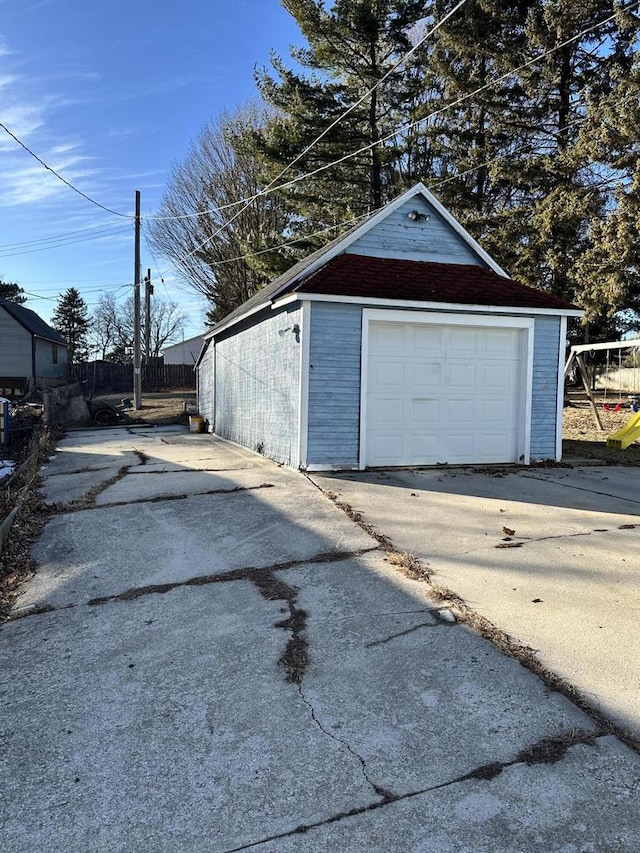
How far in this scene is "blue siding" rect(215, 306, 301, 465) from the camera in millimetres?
8781

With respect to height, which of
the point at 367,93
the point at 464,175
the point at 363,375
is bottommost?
the point at 363,375

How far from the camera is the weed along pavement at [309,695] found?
1.94 metres

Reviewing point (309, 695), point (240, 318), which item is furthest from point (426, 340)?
point (309, 695)

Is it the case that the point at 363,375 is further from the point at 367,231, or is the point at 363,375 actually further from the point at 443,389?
the point at 367,231

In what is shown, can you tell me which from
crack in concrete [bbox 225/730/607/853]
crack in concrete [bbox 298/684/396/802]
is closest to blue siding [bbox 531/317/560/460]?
crack in concrete [bbox 225/730/607/853]

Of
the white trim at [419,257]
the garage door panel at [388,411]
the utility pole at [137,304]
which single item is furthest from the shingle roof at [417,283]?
the utility pole at [137,304]

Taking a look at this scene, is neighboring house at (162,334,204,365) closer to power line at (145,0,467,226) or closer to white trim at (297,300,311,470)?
power line at (145,0,467,226)

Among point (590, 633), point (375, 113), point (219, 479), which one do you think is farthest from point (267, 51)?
point (590, 633)

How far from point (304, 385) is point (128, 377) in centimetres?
2887

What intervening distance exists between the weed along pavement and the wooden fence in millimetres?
30034

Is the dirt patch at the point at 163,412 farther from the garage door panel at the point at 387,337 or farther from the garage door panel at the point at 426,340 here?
the garage door panel at the point at 426,340

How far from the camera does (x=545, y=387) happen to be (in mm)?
9430

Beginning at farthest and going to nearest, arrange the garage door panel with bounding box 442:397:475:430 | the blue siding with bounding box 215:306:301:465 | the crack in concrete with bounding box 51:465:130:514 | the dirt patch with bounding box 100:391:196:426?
the dirt patch with bounding box 100:391:196:426
the garage door panel with bounding box 442:397:475:430
the blue siding with bounding box 215:306:301:465
the crack in concrete with bounding box 51:465:130:514

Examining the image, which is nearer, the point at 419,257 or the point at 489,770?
the point at 489,770
